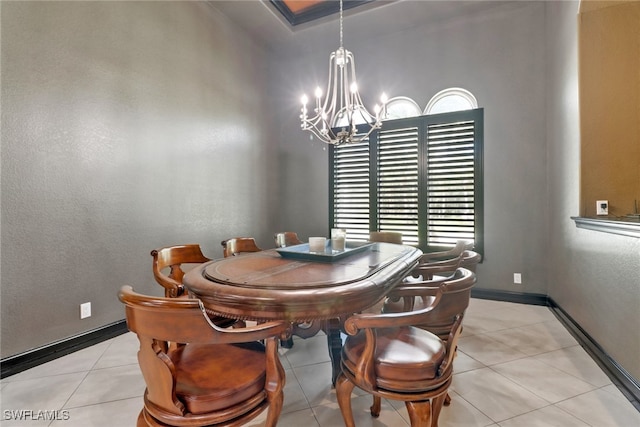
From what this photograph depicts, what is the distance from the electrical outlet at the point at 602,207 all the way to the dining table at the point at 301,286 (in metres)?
1.74

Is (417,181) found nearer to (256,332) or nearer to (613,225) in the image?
(613,225)

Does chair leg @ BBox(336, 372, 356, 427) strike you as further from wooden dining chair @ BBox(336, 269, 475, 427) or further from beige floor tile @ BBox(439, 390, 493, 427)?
beige floor tile @ BBox(439, 390, 493, 427)

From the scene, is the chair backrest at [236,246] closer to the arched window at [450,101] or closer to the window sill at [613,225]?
the window sill at [613,225]

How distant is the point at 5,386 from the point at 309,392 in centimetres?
198

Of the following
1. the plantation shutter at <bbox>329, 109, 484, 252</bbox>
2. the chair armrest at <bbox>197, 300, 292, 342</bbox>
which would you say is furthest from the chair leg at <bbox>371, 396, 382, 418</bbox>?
the plantation shutter at <bbox>329, 109, 484, 252</bbox>

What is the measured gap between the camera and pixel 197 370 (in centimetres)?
121

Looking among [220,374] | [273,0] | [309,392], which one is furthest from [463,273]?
[273,0]

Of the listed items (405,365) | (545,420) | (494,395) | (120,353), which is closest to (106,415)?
(120,353)

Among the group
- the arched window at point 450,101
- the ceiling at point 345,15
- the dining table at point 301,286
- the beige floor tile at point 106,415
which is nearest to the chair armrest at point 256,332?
the dining table at point 301,286

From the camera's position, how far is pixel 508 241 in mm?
3643

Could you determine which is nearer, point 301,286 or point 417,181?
point 301,286

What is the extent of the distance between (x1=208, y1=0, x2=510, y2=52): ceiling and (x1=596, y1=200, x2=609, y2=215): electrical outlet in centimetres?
262

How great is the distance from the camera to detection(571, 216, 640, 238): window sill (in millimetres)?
1774

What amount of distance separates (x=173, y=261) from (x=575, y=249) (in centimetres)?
338
